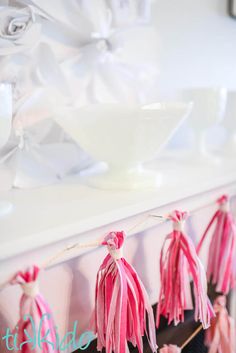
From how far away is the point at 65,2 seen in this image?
1.95ft

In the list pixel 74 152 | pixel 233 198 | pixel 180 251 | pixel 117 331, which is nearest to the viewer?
pixel 117 331

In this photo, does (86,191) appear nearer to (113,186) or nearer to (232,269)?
(113,186)

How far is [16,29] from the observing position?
19.6 inches

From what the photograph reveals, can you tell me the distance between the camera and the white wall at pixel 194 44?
0.89 metres

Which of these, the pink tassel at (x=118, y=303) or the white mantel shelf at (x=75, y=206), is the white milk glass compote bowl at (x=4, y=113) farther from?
the pink tassel at (x=118, y=303)

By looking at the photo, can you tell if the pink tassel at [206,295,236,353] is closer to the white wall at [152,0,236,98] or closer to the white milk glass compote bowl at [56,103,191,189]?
the white milk glass compote bowl at [56,103,191,189]

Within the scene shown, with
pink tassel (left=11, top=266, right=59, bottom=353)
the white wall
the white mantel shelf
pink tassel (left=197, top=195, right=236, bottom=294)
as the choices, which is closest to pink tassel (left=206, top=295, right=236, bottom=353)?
pink tassel (left=197, top=195, right=236, bottom=294)

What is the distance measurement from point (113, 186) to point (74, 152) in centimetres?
14

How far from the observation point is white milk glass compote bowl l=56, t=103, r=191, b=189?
19.4 inches

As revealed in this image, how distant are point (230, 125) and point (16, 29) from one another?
0.63 metres

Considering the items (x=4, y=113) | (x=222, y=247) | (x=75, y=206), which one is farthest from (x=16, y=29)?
(x=222, y=247)

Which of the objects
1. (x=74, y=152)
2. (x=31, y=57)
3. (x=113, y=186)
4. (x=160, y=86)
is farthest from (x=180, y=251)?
(x=160, y=86)

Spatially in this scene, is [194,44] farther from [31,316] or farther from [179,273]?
[31,316]

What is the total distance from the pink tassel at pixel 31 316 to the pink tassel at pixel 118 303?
9 centimetres
